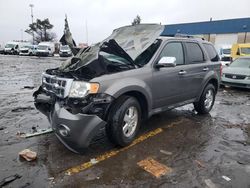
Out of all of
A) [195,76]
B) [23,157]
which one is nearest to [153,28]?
[195,76]

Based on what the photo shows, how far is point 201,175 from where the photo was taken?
3.87 metres

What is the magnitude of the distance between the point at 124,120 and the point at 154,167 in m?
0.92

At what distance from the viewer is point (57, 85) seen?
173 inches

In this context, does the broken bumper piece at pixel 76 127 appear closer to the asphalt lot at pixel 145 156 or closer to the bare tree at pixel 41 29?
the asphalt lot at pixel 145 156

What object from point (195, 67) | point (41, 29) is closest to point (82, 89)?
point (195, 67)

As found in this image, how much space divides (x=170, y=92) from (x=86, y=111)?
213 centimetres

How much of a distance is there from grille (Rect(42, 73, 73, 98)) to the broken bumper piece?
0.29 metres

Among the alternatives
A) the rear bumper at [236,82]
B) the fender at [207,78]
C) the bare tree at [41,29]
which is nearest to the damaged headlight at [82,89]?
the fender at [207,78]

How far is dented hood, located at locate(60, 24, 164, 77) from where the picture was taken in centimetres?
433

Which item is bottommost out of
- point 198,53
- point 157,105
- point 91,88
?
point 157,105

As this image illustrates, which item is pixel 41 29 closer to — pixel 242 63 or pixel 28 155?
pixel 242 63

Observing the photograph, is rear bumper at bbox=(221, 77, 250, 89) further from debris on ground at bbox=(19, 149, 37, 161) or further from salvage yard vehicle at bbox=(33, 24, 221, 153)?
debris on ground at bbox=(19, 149, 37, 161)

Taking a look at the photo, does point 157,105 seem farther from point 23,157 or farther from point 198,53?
point 23,157

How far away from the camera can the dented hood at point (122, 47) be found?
4.33m
